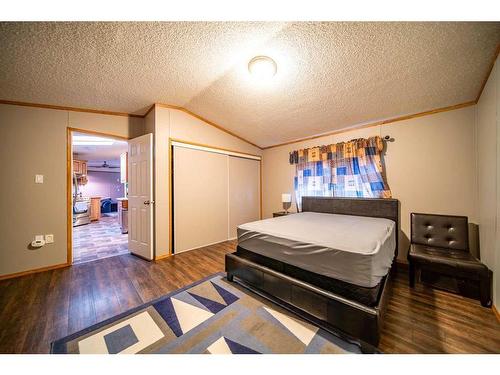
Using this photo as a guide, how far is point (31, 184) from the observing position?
99.0 inches

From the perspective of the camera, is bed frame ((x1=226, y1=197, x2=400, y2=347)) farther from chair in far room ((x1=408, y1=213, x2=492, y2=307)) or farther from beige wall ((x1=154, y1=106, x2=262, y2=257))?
beige wall ((x1=154, y1=106, x2=262, y2=257))

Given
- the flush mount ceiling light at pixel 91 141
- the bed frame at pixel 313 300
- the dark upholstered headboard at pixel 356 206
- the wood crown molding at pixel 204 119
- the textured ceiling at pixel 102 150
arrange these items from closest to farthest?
the bed frame at pixel 313 300, the dark upholstered headboard at pixel 356 206, the wood crown molding at pixel 204 119, the flush mount ceiling light at pixel 91 141, the textured ceiling at pixel 102 150

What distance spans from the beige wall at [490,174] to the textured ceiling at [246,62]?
273 mm

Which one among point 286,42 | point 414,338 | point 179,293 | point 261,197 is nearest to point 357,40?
point 286,42

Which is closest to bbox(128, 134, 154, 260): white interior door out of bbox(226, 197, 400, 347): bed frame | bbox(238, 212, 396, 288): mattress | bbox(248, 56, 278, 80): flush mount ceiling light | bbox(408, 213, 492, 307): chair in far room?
bbox(226, 197, 400, 347): bed frame

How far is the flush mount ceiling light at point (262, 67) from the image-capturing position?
1927mm

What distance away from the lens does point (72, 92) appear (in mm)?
2361

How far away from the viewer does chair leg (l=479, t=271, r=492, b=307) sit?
5.46 feet

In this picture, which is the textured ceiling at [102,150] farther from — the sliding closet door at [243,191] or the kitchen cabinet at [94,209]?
the sliding closet door at [243,191]

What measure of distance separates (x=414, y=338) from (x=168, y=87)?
143 inches

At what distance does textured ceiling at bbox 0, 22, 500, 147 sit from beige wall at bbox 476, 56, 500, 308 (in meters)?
0.27

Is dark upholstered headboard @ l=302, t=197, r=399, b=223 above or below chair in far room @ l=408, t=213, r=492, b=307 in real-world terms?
above

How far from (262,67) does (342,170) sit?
229 cm

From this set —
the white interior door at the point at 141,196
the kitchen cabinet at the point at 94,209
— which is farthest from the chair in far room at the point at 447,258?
the kitchen cabinet at the point at 94,209
